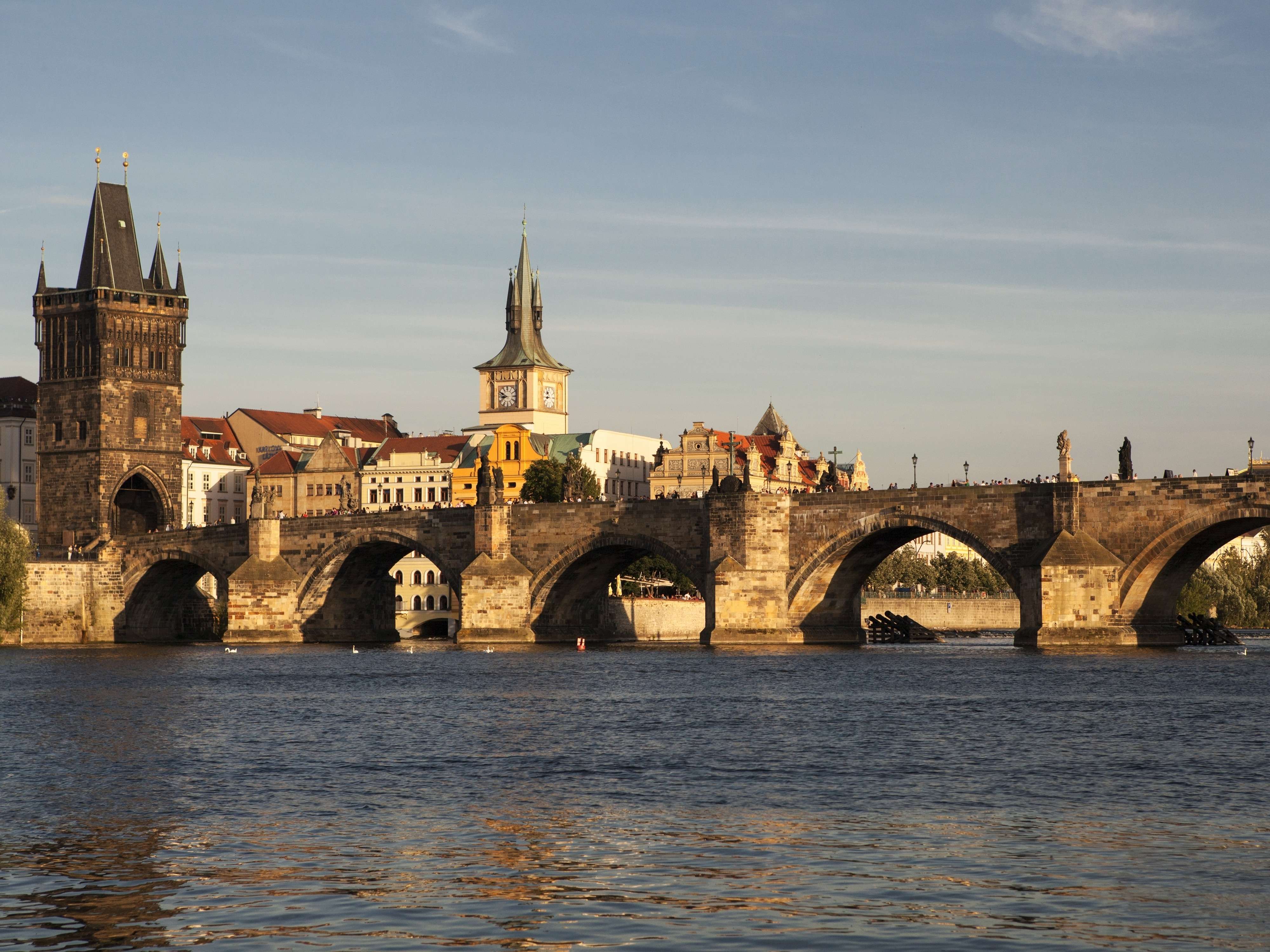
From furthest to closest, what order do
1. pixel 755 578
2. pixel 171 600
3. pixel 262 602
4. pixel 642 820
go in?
pixel 171 600 < pixel 262 602 < pixel 755 578 < pixel 642 820

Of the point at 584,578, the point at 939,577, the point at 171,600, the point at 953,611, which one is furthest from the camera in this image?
the point at 939,577

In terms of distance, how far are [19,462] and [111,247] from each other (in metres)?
17.2

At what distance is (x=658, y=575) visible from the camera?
122 meters

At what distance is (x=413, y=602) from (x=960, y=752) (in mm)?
91430

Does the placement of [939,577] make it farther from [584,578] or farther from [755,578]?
[755,578]

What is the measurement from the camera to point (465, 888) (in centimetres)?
2050

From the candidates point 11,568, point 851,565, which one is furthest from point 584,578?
point 11,568

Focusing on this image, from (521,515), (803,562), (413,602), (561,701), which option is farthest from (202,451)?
(561,701)

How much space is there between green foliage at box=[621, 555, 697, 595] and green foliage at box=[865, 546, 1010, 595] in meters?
24.2

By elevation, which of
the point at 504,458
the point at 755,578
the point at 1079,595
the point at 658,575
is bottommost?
the point at 1079,595

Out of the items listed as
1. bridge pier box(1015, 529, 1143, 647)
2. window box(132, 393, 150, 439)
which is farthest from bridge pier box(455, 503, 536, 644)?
window box(132, 393, 150, 439)

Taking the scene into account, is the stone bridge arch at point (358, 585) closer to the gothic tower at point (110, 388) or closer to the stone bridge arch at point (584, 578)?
the stone bridge arch at point (584, 578)

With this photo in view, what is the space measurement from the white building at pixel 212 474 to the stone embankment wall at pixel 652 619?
39.0 meters

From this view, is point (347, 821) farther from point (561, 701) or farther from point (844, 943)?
point (561, 701)
